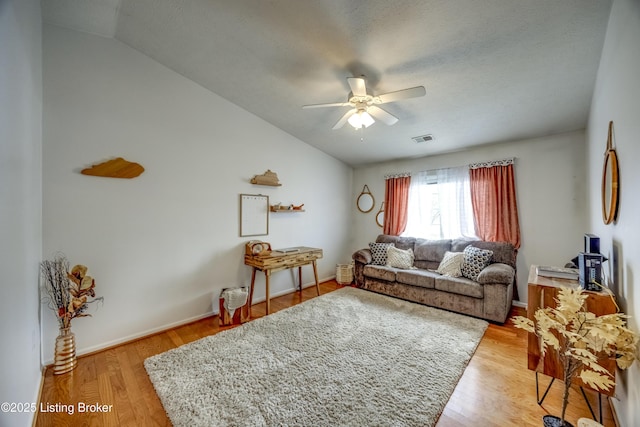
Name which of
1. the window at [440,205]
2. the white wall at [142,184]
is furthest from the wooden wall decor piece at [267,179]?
the window at [440,205]

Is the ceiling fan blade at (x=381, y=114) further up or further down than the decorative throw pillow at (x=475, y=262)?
further up

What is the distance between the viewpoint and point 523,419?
150cm

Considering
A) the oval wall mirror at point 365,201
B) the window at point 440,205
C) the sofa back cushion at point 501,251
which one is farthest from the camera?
the oval wall mirror at point 365,201

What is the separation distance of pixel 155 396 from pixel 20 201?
5.06ft

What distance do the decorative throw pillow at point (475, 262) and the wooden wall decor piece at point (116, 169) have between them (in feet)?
13.4

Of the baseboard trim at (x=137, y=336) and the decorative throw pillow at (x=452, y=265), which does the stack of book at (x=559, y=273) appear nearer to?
the decorative throw pillow at (x=452, y=265)

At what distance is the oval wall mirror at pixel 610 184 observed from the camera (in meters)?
1.57

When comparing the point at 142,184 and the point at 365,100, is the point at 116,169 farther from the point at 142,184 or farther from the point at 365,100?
the point at 365,100

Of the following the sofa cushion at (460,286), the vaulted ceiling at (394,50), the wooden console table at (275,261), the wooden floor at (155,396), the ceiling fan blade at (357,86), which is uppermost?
the vaulted ceiling at (394,50)

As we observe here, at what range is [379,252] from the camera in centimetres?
405

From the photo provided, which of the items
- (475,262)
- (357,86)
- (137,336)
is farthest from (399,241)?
(137,336)

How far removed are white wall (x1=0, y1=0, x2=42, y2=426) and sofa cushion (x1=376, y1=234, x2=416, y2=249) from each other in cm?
421

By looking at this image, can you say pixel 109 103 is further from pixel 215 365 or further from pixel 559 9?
pixel 559 9

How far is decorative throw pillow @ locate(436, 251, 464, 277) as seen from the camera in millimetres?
3296
